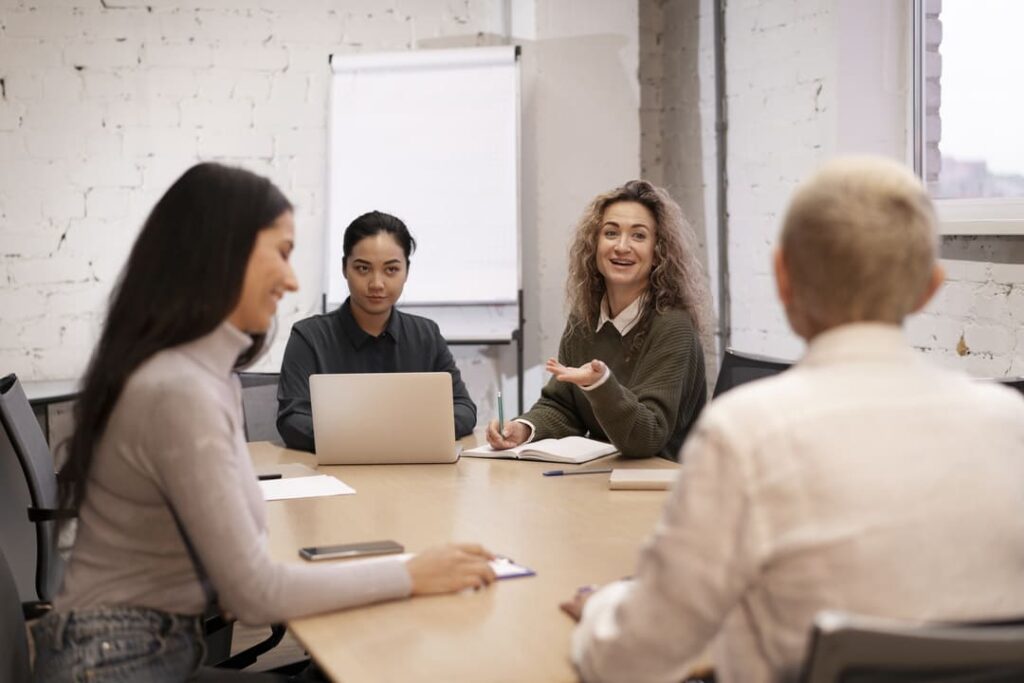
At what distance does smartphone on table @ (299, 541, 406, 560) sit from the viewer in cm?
178

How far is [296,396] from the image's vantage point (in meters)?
2.95

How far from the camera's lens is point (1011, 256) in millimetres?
2797

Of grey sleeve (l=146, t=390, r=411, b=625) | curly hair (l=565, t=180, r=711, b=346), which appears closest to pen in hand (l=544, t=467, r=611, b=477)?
curly hair (l=565, t=180, r=711, b=346)

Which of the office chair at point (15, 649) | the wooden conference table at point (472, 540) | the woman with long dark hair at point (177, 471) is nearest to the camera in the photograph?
the wooden conference table at point (472, 540)

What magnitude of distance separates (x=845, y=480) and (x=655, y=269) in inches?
76.6

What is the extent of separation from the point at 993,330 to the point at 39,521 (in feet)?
7.55

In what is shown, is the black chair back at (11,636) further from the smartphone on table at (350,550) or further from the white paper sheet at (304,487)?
the white paper sheet at (304,487)

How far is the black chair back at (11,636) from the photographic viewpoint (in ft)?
5.47

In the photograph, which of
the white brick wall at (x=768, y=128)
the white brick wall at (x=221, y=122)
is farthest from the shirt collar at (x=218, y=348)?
the white brick wall at (x=221, y=122)

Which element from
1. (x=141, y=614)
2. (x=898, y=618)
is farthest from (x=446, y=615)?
A: (x=898, y=618)

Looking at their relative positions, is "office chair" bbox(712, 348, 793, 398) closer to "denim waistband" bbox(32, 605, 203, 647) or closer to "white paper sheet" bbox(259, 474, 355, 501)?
"white paper sheet" bbox(259, 474, 355, 501)

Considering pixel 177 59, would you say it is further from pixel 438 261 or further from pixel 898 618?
pixel 898 618

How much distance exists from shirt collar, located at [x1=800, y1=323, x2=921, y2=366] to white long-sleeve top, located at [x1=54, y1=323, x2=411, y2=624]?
2.37 ft

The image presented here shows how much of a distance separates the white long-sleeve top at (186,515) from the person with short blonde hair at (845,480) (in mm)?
561
